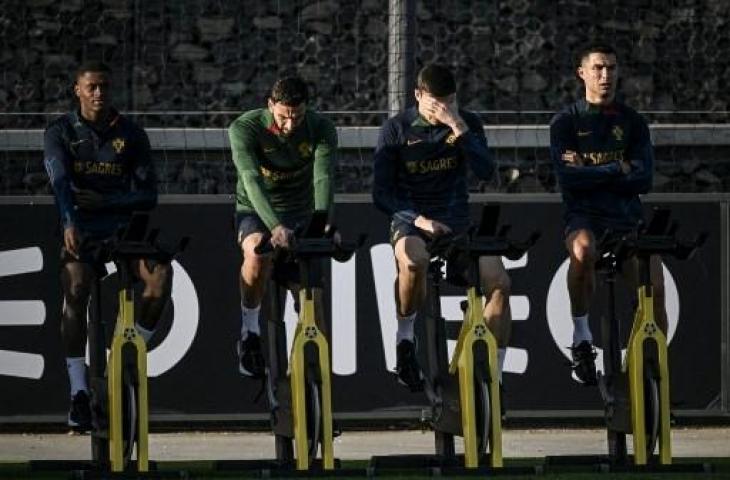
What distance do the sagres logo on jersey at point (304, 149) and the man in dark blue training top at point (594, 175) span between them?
4.56 feet

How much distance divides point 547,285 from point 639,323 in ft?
10.5

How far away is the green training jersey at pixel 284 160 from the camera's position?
13.0 meters

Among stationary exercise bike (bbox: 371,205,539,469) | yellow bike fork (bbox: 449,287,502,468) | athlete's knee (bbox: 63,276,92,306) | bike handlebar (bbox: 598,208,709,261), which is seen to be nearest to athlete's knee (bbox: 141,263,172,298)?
athlete's knee (bbox: 63,276,92,306)

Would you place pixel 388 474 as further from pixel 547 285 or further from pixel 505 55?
pixel 505 55

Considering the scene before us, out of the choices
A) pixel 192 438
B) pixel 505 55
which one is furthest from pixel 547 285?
pixel 505 55

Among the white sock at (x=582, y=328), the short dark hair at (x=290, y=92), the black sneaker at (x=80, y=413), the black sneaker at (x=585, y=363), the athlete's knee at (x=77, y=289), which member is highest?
the short dark hair at (x=290, y=92)

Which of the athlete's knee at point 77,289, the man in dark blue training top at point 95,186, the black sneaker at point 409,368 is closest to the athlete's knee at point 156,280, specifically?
the man in dark blue training top at point 95,186

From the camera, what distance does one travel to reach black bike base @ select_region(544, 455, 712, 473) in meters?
12.5

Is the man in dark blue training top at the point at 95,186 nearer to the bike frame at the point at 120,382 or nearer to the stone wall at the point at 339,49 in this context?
the bike frame at the point at 120,382

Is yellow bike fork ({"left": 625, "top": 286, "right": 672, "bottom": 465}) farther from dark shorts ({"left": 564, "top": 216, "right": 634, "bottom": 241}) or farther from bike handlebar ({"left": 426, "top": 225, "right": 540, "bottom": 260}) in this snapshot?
bike handlebar ({"left": 426, "top": 225, "right": 540, "bottom": 260})

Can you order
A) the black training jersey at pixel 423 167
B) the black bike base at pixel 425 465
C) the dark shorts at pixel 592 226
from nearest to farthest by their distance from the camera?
the black bike base at pixel 425 465, the black training jersey at pixel 423 167, the dark shorts at pixel 592 226

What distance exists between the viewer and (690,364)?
52.6ft

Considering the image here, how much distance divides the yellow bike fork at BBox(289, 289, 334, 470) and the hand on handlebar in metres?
0.70

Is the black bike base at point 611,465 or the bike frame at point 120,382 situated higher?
the bike frame at point 120,382
